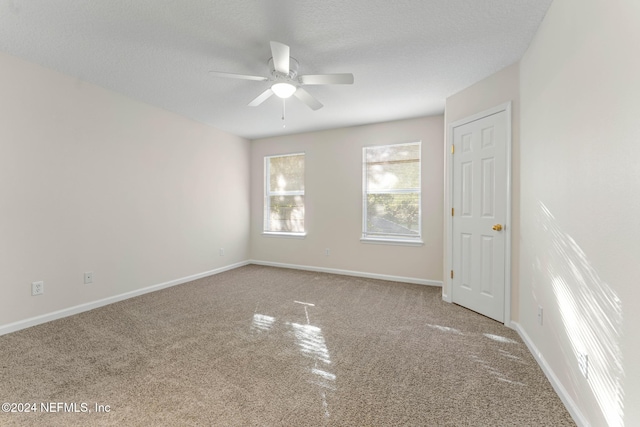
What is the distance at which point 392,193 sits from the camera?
14.5 ft

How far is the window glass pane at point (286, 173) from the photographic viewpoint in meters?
5.19

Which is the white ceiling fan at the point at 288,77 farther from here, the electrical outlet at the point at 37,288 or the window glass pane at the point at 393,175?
the electrical outlet at the point at 37,288

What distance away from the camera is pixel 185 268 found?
4273 millimetres

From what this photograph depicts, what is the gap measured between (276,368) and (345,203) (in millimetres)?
3141

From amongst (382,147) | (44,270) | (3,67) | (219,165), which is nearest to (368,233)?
(382,147)

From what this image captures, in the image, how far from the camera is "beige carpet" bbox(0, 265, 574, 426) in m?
1.51

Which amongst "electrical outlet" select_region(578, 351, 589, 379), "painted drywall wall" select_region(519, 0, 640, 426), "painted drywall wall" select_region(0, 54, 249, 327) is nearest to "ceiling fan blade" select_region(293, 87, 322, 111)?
"painted drywall wall" select_region(519, 0, 640, 426)

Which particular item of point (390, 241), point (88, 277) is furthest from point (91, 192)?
point (390, 241)

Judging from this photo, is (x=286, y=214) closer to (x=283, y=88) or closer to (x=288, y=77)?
(x=283, y=88)

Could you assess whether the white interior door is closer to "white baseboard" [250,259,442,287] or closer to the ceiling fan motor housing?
"white baseboard" [250,259,442,287]

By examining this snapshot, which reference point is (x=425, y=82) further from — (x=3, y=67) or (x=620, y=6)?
(x=3, y=67)

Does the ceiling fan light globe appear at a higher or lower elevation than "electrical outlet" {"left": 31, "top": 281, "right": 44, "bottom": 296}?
higher

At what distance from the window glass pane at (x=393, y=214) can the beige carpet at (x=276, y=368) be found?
1413mm

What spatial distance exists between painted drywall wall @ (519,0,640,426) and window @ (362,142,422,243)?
7.03 feet
